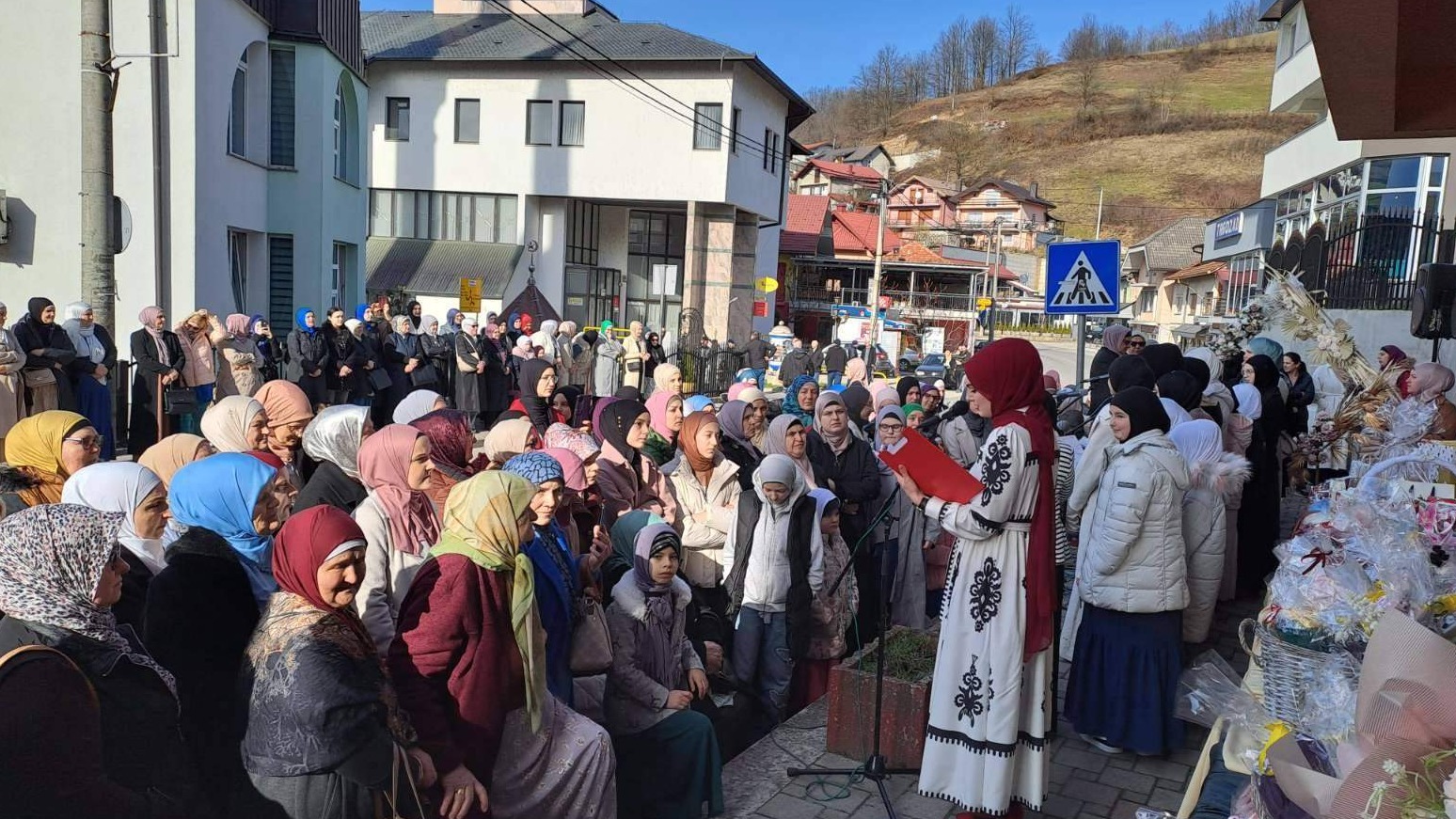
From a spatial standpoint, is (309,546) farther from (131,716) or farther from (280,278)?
(280,278)

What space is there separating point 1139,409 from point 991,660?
1.81 meters

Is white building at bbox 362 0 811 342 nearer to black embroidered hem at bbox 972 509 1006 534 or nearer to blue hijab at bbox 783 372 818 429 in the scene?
blue hijab at bbox 783 372 818 429

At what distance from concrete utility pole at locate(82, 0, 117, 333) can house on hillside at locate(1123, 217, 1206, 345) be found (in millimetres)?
65219

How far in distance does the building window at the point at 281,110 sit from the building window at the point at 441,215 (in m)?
15.7

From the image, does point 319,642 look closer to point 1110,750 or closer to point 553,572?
point 553,572

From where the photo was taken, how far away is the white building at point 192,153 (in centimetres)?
1443

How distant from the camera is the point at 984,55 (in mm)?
135500

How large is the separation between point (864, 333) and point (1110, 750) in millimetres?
28339

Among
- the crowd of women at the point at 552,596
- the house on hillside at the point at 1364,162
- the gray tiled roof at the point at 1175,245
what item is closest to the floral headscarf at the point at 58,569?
the crowd of women at the point at 552,596

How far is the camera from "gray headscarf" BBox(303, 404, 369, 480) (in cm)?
507

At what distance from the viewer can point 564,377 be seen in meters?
19.0

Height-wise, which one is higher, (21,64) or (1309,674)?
(21,64)

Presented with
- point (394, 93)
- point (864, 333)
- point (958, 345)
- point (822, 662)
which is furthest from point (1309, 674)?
point (958, 345)

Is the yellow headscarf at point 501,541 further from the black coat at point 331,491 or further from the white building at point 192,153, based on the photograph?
the white building at point 192,153
